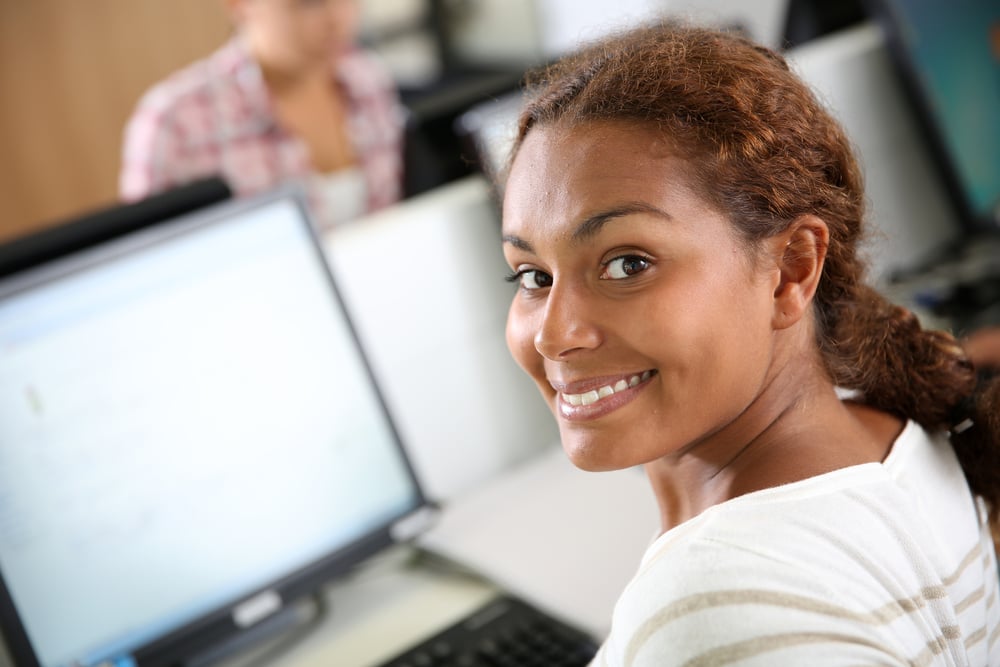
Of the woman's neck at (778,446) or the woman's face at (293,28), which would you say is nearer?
the woman's neck at (778,446)

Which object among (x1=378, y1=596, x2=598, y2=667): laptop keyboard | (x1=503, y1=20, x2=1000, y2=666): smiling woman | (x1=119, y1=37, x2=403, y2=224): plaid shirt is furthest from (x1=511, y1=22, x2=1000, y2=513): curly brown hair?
(x1=119, y1=37, x2=403, y2=224): plaid shirt

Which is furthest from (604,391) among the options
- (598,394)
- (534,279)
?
(534,279)

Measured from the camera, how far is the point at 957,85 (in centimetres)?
189

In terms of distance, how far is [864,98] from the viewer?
6.26 feet

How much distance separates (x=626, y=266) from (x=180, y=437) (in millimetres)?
603

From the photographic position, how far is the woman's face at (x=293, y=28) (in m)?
2.42

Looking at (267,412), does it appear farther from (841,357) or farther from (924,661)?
(924,661)

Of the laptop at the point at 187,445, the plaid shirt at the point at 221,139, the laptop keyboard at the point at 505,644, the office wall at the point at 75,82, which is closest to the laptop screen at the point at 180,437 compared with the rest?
the laptop at the point at 187,445

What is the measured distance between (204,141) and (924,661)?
2031mm

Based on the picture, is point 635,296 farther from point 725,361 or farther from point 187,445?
point 187,445

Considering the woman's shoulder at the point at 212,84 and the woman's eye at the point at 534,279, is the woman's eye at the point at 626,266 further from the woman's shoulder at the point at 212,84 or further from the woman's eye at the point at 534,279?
the woman's shoulder at the point at 212,84

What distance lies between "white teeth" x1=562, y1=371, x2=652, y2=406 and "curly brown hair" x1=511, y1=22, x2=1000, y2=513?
11 centimetres

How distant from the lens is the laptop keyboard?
41.6 inches

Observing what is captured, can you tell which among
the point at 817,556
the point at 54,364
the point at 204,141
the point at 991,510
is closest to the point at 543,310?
the point at 817,556
